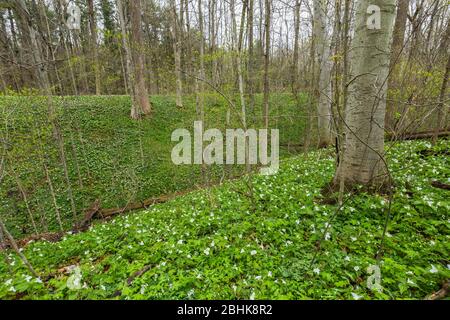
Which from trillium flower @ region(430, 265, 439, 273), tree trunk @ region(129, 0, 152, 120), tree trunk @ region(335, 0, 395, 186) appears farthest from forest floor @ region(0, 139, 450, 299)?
tree trunk @ region(129, 0, 152, 120)

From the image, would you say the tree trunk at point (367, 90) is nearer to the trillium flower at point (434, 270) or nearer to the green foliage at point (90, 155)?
the trillium flower at point (434, 270)

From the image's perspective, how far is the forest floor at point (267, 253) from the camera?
7.16 feet

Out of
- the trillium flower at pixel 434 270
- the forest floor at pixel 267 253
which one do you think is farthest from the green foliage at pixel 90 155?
the trillium flower at pixel 434 270

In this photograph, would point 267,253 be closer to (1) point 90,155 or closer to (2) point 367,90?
(2) point 367,90

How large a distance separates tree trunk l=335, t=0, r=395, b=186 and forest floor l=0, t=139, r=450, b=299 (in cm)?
50

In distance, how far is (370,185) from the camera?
361 cm

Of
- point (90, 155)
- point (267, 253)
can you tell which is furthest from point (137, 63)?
point (267, 253)

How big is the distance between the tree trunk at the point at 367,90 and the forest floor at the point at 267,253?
496mm

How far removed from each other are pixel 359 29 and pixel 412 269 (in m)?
3.35

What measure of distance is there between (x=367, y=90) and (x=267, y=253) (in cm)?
284

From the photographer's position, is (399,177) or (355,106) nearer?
(355,106)

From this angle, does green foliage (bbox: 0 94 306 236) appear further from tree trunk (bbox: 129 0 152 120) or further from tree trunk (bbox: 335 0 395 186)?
tree trunk (bbox: 335 0 395 186)
